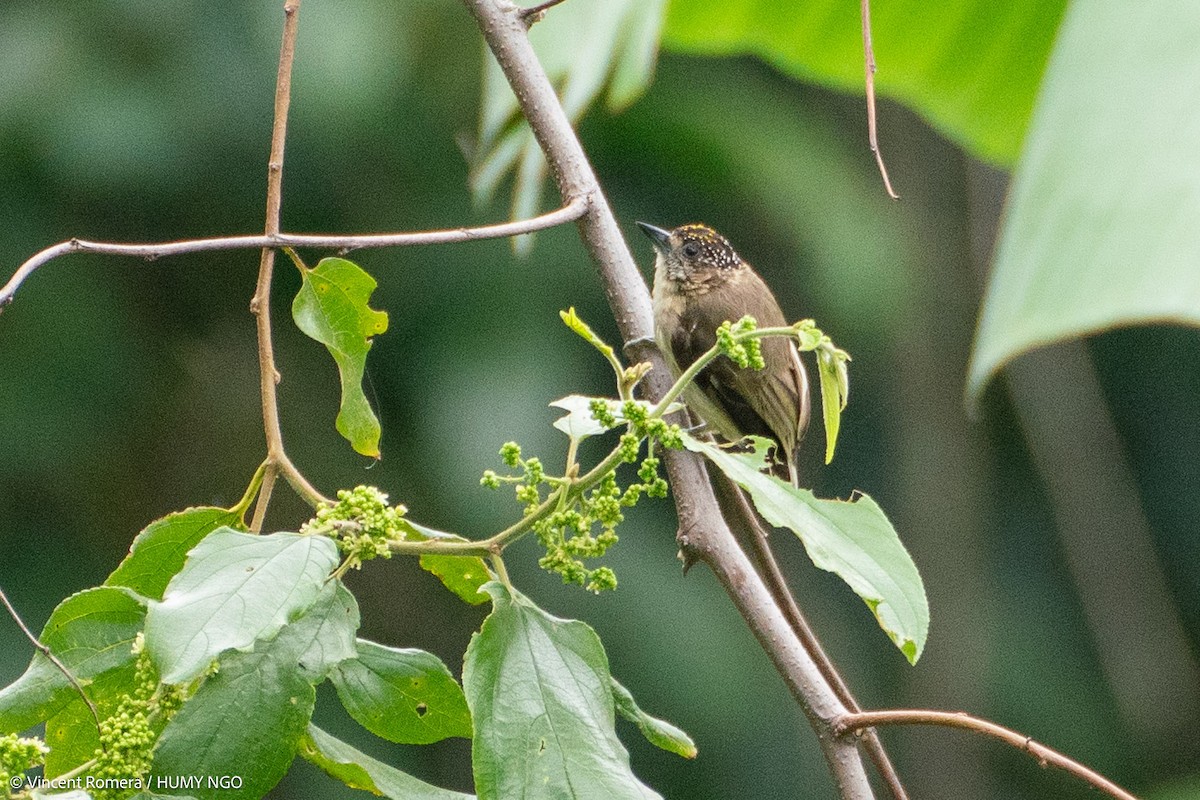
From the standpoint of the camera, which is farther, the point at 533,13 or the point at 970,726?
the point at 533,13

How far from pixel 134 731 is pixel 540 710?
0.46 m

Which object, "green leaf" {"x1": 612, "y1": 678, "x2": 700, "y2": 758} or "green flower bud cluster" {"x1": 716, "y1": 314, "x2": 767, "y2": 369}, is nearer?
"green flower bud cluster" {"x1": 716, "y1": 314, "x2": 767, "y2": 369}

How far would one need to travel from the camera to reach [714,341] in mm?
3826

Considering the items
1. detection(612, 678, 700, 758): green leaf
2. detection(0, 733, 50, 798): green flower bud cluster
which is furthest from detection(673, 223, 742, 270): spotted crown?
detection(0, 733, 50, 798): green flower bud cluster

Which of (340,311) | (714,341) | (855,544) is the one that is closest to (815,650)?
(855,544)

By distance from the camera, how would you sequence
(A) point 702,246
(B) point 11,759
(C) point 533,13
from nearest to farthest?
(B) point 11,759 < (C) point 533,13 < (A) point 702,246

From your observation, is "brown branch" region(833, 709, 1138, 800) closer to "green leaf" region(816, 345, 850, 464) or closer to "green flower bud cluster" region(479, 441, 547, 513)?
"green leaf" region(816, 345, 850, 464)

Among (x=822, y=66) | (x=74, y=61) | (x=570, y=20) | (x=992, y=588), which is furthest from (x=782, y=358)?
(x=992, y=588)

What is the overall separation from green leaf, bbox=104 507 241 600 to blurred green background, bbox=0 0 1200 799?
12.8 feet

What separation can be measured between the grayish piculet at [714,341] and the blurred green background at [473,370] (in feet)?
5.39

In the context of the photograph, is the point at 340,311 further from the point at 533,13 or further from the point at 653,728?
the point at 653,728

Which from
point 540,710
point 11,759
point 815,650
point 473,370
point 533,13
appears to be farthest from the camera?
point 473,370

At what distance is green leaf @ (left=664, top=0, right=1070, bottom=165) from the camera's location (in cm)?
202

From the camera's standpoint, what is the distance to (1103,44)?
22.7 inches
